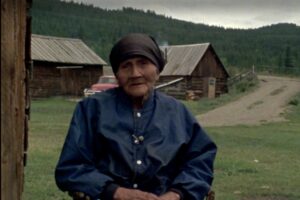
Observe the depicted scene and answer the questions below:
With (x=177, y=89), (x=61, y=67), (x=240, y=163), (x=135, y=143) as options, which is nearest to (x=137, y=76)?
(x=135, y=143)

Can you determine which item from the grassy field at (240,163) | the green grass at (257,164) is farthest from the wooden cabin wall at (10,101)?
the green grass at (257,164)

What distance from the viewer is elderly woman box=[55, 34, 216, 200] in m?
2.63

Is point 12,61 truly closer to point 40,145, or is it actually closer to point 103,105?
point 103,105

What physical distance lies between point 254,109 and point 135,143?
84.1ft

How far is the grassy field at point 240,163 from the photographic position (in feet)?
25.4

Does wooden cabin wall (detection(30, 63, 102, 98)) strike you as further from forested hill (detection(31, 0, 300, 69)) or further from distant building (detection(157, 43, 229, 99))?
forested hill (detection(31, 0, 300, 69))

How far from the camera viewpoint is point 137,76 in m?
2.78

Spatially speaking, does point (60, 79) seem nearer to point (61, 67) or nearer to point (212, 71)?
point (61, 67)

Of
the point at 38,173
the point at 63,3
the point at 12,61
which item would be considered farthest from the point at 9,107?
the point at 63,3

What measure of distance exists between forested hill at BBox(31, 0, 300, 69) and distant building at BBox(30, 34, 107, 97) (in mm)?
44725

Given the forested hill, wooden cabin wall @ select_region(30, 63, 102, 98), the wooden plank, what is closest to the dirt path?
wooden cabin wall @ select_region(30, 63, 102, 98)

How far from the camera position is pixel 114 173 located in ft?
8.70

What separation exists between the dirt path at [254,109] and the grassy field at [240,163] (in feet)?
10.7

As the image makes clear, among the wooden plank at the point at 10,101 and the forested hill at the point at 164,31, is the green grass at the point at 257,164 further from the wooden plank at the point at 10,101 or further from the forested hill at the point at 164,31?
the forested hill at the point at 164,31
